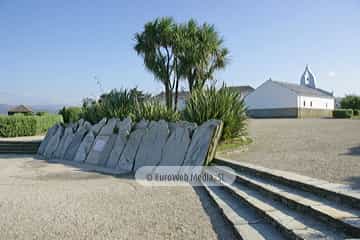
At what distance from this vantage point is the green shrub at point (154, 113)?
32.8 ft

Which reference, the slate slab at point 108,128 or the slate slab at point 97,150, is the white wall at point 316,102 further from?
the slate slab at point 97,150

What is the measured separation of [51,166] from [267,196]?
22.0ft

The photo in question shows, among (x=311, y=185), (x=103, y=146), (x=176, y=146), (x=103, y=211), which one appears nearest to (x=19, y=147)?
(x=103, y=146)

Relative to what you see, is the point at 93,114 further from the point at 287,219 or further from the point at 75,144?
the point at 287,219

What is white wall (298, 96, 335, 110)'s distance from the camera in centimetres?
3561

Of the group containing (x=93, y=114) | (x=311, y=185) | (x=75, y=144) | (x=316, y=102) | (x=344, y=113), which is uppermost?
(x=316, y=102)

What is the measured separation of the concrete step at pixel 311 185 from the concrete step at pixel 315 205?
6 cm

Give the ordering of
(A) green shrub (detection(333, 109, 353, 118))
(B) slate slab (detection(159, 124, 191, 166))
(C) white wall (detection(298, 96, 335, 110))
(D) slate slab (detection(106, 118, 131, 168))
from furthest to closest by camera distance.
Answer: (C) white wall (detection(298, 96, 335, 110))
(A) green shrub (detection(333, 109, 353, 118))
(D) slate slab (detection(106, 118, 131, 168))
(B) slate slab (detection(159, 124, 191, 166))

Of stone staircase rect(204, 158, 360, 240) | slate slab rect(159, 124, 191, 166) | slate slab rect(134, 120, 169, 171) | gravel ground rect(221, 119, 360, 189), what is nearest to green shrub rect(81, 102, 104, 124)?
slate slab rect(134, 120, 169, 171)

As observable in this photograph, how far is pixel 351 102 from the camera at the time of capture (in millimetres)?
34312

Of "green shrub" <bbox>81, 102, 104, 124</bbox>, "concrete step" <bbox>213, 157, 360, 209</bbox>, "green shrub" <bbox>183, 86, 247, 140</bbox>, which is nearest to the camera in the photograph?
"concrete step" <bbox>213, 157, 360, 209</bbox>

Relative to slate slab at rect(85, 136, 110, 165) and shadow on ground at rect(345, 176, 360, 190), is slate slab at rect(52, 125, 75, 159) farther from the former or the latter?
shadow on ground at rect(345, 176, 360, 190)

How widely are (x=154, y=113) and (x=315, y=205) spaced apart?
704 centimetres

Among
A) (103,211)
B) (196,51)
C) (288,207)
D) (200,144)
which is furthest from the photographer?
(196,51)
